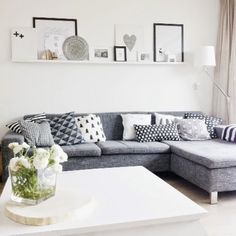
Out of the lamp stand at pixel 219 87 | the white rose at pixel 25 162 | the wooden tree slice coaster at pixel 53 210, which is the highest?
the lamp stand at pixel 219 87

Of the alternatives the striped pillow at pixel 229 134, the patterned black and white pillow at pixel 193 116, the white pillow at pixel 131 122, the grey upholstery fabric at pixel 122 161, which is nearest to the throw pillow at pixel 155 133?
the white pillow at pixel 131 122

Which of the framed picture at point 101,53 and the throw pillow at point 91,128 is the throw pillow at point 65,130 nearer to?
the throw pillow at point 91,128

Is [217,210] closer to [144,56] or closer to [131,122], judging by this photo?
[131,122]

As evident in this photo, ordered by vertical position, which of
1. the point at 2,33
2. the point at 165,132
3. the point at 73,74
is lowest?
the point at 165,132

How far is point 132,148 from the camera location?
371cm

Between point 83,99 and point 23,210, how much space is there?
2843 millimetres

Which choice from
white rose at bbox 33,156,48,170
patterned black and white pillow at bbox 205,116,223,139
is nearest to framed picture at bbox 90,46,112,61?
patterned black and white pillow at bbox 205,116,223,139

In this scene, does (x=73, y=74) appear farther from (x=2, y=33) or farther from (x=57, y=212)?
(x=57, y=212)

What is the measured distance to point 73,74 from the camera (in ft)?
14.2

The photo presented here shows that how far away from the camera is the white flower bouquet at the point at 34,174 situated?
168 centimetres

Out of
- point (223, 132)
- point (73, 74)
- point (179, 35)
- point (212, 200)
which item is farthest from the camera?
point (179, 35)

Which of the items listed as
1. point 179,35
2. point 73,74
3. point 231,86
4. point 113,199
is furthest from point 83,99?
point 113,199

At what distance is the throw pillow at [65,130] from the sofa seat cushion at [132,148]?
0.29 m

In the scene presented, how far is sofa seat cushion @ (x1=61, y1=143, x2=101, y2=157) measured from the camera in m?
3.53
